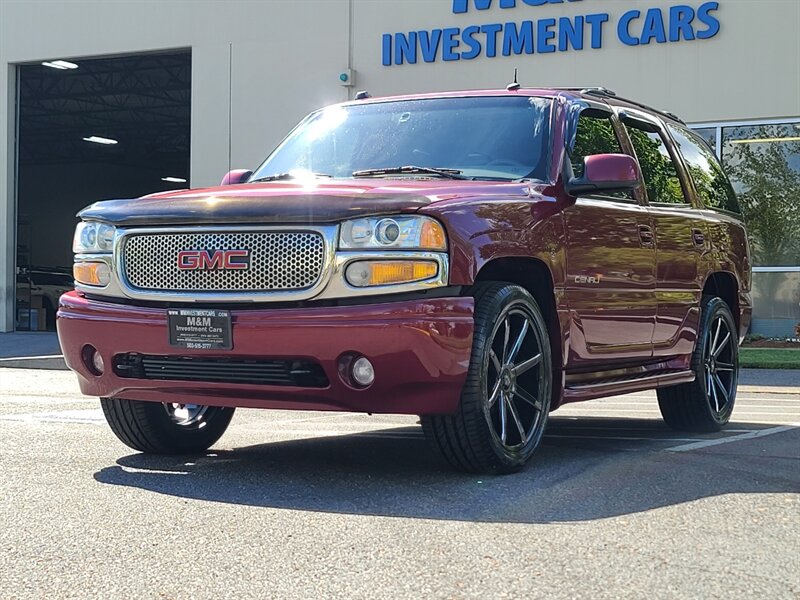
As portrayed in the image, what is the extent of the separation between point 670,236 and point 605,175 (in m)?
1.20

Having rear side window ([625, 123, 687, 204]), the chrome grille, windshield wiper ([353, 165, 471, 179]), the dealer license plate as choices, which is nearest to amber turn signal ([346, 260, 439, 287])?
the chrome grille

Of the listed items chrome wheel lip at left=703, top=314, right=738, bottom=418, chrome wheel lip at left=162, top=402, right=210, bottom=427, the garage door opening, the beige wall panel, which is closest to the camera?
chrome wheel lip at left=162, top=402, right=210, bottom=427

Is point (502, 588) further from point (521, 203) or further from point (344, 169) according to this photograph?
point (344, 169)

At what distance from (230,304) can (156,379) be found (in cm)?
54

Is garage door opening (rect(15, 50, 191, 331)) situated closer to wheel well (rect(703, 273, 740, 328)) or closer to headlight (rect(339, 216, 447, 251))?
wheel well (rect(703, 273, 740, 328))

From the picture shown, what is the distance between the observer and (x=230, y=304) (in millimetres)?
5500

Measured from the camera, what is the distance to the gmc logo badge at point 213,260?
18.0 ft

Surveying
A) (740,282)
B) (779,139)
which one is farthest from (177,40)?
(740,282)

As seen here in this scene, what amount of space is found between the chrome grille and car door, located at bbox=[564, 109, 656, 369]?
1.46 meters

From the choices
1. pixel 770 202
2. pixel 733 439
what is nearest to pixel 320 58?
pixel 770 202

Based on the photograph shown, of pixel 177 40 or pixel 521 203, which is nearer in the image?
pixel 521 203

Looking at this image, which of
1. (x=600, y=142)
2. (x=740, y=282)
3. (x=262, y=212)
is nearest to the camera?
(x=262, y=212)

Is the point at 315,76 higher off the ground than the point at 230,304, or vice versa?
the point at 315,76

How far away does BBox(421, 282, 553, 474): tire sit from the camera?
540 cm
